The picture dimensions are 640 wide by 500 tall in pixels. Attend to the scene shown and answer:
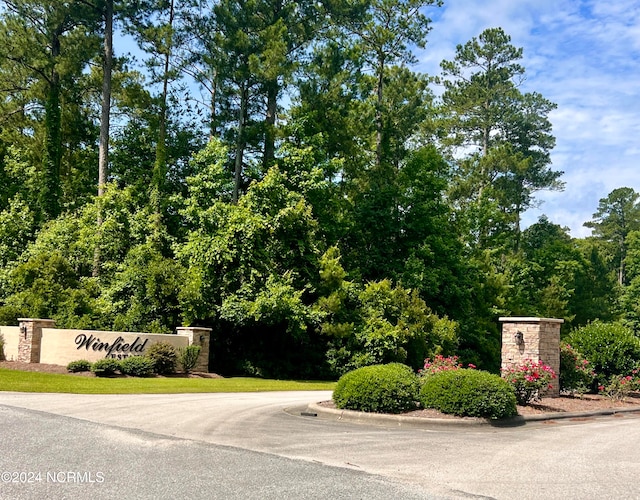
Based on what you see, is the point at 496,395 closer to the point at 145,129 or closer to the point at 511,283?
the point at 145,129

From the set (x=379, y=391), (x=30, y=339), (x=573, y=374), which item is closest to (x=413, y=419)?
(x=379, y=391)

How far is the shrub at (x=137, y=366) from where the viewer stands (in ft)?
75.5

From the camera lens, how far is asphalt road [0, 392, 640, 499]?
23.2 feet

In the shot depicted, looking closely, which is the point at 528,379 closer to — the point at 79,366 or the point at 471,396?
the point at 471,396

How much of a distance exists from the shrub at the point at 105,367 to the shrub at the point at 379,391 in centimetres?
1099

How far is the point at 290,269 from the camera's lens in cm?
3136

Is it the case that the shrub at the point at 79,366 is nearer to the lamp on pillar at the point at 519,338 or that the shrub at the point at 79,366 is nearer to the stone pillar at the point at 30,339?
the stone pillar at the point at 30,339

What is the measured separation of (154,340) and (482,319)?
23.1m

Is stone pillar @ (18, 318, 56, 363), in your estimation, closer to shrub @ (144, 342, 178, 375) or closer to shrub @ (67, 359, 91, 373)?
shrub @ (67, 359, 91, 373)

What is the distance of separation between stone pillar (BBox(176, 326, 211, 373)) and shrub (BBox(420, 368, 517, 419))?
14574 mm

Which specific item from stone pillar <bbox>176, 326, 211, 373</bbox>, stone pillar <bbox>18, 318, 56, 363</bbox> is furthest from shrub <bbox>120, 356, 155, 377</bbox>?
stone pillar <bbox>18, 318, 56, 363</bbox>

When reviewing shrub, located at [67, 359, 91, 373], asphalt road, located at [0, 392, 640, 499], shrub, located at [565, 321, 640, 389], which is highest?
shrub, located at [565, 321, 640, 389]

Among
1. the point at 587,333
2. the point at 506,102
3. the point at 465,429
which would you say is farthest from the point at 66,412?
the point at 506,102

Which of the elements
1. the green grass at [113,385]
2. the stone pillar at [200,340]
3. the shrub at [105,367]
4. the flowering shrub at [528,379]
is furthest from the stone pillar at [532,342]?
the stone pillar at [200,340]
